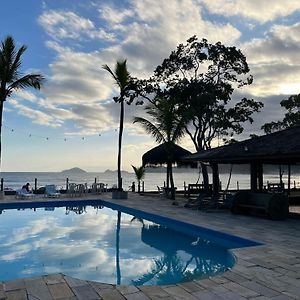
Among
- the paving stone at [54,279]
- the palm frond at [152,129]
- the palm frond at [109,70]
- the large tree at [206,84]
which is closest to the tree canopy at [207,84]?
the large tree at [206,84]

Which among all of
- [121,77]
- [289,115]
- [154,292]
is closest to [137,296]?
[154,292]

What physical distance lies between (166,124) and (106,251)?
10359mm

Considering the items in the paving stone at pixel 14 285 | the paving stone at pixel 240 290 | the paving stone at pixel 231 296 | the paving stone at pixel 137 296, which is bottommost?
the paving stone at pixel 137 296

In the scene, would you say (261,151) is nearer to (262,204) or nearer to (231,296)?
(262,204)

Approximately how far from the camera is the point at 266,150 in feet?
38.3

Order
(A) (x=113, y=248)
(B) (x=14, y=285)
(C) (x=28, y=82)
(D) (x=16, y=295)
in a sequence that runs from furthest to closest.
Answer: (C) (x=28, y=82) < (A) (x=113, y=248) < (B) (x=14, y=285) < (D) (x=16, y=295)

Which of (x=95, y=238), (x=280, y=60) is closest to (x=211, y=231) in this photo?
(x=95, y=238)

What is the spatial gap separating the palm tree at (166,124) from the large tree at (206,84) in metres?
2.63

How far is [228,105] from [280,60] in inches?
263

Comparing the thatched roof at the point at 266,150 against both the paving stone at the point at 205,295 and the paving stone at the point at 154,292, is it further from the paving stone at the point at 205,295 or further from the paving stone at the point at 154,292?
the paving stone at the point at 154,292

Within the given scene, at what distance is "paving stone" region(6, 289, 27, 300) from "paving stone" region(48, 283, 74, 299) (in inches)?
13.5

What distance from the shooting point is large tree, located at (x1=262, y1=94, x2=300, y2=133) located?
86.2 ft

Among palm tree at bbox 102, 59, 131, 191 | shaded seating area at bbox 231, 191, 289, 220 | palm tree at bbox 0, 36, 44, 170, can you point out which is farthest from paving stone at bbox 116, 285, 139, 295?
palm tree at bbox 102, 59, 131, 191

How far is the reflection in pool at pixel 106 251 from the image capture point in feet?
23.3
